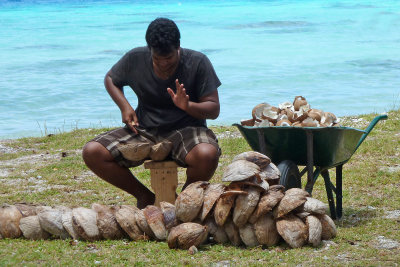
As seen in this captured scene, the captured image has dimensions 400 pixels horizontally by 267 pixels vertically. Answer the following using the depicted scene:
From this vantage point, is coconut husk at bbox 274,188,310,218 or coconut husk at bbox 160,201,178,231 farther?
coconut husk at bbox 160,201,178,231

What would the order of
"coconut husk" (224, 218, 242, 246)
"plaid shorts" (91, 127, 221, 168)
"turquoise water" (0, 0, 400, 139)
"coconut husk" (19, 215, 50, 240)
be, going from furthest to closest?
"turquoise water" (0, 0, 400, 139)
"plaid shorts" (91, 127, 221, 168)
"coconut husk" (19, 215, 50, 240)
"coconut husk" (224, 218, 242, 246)

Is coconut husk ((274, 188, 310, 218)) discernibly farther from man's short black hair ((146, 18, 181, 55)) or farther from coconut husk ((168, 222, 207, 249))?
man's short black hair ((146, 18, 181, 55))

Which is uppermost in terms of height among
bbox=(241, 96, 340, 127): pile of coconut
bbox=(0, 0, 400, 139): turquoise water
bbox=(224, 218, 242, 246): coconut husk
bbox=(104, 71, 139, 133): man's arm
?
bbox=(104, 71, 139, 133): man's arm

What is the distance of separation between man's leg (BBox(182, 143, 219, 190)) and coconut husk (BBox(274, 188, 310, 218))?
72cm

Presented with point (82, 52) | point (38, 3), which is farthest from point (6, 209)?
point (38, 3)

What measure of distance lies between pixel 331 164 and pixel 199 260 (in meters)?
1.39

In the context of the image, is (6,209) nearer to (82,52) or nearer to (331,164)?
(331,164)

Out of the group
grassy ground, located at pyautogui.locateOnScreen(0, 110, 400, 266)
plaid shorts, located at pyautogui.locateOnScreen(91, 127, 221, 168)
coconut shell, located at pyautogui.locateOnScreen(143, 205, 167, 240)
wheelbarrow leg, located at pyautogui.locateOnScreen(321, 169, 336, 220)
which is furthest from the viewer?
wheelbarrow leg, located at pyautogui.locateOnScreen(321, 169, 336, 220)

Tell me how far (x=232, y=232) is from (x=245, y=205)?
0.26m

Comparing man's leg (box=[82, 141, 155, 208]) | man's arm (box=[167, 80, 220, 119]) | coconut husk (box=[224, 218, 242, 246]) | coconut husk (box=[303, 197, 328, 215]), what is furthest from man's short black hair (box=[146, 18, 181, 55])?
coconut husk (box=[303, 197, 328, 215])

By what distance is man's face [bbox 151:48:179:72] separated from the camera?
467cm

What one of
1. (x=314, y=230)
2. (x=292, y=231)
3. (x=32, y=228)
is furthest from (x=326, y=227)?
(x=32, y=228)

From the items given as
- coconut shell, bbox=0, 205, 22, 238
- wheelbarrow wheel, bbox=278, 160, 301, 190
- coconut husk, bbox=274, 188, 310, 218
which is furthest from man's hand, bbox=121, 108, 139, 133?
coconut husk, bbox=274, 188, 310, 218

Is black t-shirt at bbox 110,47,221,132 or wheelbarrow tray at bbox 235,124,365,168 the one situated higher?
black t-shirt at bbox 110,47,221,132
